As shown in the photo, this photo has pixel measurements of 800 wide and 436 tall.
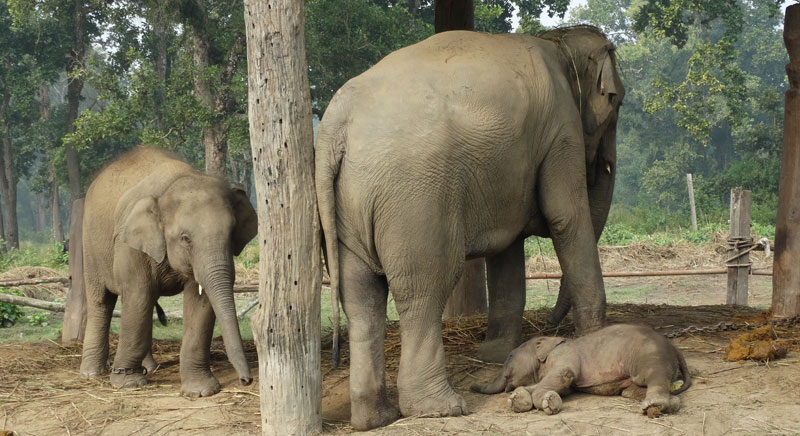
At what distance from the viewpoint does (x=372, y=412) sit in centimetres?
493

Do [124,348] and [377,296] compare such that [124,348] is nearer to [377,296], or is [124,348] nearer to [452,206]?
[377,296]

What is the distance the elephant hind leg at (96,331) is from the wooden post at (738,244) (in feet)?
21.4

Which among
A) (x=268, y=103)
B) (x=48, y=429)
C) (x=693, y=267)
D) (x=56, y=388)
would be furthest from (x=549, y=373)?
(x=693, y=267)

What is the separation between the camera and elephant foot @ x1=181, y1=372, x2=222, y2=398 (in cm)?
613

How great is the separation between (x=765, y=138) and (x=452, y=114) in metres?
29.3

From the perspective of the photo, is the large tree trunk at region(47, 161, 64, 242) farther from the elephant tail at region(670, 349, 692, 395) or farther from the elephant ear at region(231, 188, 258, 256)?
the elephant tail at region(670, 349, 692, 395)

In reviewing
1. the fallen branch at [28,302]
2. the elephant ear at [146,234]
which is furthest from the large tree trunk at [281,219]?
the fallen branch at [28,302]

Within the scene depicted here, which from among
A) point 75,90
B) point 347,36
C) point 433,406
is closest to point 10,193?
point 75,90

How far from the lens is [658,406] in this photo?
4652 mm

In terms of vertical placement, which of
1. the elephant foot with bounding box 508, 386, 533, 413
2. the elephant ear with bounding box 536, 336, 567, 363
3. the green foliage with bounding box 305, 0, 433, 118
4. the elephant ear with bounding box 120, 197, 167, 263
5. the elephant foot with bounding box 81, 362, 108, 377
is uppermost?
the green foliage with bounding box 305, 0, 433, 118

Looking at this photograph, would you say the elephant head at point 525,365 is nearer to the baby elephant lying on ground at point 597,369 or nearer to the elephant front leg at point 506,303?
the baby elephant lying on ground at point 597,369

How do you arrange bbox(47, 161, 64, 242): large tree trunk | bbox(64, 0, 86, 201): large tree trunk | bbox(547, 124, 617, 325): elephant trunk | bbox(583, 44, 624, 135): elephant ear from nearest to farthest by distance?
bbox(583, 44, 624, 135): elephant ear, bbox(547, 124, 617, 325): elephant trunk, bbox(64, 0, 86, 201): large tree trunk, bbox(47, 161, 64, 242): large tree trunk

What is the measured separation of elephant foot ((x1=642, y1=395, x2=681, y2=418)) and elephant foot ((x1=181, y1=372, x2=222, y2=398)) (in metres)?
2.96

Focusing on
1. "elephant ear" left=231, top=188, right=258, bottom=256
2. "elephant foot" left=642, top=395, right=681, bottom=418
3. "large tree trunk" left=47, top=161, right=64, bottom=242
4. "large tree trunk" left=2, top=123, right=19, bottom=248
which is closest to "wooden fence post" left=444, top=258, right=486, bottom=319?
"elephant ear" left=231, top=188, right=258, bottom=256
